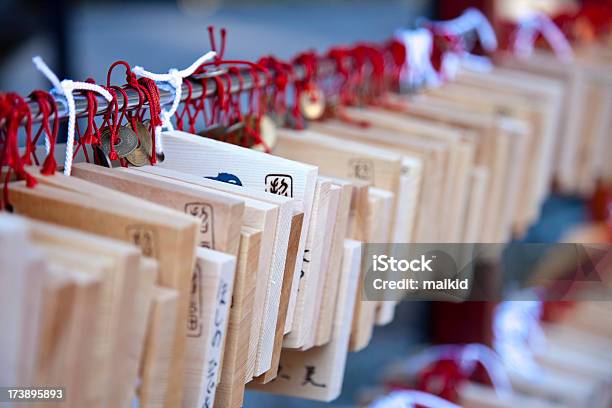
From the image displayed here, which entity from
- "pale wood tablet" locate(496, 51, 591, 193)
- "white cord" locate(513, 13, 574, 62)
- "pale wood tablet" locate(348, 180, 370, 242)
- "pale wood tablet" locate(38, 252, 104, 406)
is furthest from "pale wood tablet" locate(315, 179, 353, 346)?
"white cord" locate(513, 13, 574, 62)

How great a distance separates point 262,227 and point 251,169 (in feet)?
0.31

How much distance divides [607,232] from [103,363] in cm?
254

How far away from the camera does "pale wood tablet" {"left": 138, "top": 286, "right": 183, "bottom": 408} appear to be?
656mm

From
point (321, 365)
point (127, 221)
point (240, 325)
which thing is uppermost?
point (127, 221)

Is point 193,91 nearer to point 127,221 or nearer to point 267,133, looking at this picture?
point 267,133

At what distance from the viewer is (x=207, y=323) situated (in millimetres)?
723

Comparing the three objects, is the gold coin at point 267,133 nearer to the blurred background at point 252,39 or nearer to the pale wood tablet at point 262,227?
the blurred background at point 252,39

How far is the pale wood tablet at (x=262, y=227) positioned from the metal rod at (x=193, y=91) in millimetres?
72

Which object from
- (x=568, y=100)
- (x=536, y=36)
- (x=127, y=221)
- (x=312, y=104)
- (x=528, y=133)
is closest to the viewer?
(x=127, y=221)

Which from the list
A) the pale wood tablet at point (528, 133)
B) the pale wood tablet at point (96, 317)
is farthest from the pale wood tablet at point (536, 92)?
the pale wood tablet at point (96, 317)

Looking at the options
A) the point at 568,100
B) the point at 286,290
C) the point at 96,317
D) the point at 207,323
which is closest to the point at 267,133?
the point at 286,290

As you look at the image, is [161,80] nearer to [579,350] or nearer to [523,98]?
[523,98]

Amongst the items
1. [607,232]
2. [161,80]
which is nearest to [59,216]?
[161,80]

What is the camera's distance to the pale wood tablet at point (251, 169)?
2.68 ft
